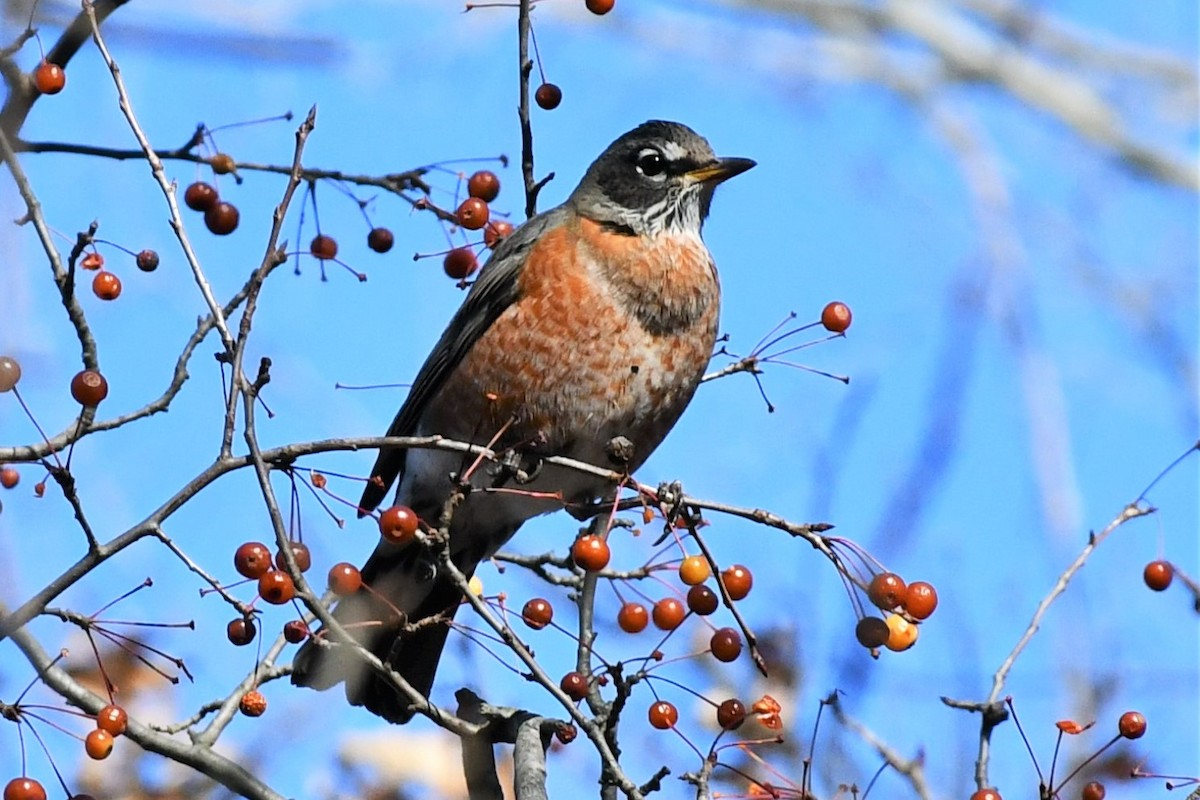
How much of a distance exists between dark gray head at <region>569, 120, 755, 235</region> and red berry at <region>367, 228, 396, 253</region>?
791 mm

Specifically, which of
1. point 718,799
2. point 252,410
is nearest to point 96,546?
point 252,410

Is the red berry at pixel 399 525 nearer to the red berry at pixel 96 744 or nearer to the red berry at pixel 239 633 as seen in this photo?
the red berry at pixel 239 633

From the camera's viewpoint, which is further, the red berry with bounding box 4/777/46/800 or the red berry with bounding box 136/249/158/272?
the red berry with bounding box 136/249/158/272

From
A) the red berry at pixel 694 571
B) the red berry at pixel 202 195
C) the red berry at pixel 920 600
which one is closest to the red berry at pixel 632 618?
the red berry at pixel 694 571

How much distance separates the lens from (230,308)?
3.08 metres

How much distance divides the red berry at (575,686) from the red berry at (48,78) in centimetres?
164

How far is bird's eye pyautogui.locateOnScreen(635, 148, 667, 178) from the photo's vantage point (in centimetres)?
516

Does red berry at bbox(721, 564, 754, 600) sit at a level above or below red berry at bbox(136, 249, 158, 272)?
below

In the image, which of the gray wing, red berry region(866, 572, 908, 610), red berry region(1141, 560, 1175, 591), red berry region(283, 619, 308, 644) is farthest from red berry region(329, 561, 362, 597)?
red berry region(1141, 560, 1175, 591)

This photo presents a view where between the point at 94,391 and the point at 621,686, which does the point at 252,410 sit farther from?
the point at 621,686

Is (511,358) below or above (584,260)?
below

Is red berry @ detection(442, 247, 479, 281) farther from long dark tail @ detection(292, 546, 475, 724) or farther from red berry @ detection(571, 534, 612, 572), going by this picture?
red berry @ detection(571, 534, 612, 572)

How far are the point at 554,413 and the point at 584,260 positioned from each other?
52cm

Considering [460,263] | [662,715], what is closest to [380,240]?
[460,263]
